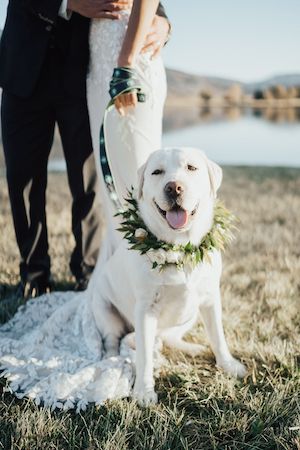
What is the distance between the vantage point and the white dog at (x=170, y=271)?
7.32 feet

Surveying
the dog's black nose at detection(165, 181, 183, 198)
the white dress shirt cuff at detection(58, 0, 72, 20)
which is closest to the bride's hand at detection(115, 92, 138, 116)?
the white dress shirt cuff at detection(58, 0, 72, 20)

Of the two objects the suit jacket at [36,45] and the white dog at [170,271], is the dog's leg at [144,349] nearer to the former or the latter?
the white dog at [170,271]

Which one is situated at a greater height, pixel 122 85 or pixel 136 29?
pixel 136 29

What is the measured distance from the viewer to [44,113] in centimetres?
333

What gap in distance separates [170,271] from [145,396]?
0.58m

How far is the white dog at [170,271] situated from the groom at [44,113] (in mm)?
957

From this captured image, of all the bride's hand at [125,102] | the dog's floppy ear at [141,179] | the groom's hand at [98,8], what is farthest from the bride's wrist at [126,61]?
the dog's floppy ear at [141,179]

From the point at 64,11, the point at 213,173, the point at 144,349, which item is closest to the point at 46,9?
the point at 64,11

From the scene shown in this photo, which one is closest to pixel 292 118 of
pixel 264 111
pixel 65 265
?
pixel 264 111

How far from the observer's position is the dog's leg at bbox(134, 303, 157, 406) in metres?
2.42

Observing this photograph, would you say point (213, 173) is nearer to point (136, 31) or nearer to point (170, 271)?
point (170, 271)

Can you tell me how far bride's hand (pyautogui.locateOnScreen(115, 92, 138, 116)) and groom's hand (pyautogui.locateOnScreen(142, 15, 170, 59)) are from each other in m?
0.29

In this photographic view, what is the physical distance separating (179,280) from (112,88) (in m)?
1.11

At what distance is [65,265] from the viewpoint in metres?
4.28
